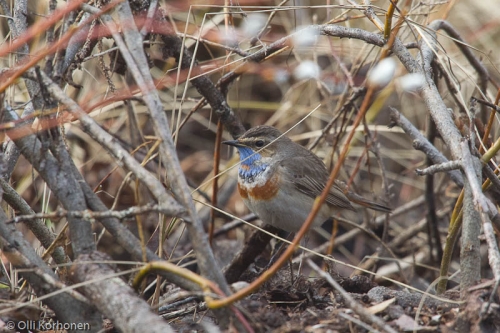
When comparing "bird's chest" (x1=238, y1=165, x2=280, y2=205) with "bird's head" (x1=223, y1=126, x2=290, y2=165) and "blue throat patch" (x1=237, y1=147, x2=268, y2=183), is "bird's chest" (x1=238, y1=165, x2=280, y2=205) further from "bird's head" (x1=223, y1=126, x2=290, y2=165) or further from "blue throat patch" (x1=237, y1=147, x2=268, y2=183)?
"bird's head" (x1=223, y1=126, x2=290, y2=165)

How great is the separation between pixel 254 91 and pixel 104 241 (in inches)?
124

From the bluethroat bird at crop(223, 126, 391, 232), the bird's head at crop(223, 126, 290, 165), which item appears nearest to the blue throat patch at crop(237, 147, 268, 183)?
the bluethroat bird at crop(223, 126, 391, 232)

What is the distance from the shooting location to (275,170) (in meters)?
5.31

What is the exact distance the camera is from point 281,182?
5.26 meters

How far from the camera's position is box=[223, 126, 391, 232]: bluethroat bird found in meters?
5.07

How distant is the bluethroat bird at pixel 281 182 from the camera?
16.6 ft

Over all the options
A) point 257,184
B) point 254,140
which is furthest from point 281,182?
point 254,140

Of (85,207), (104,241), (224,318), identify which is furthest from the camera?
(104,241)

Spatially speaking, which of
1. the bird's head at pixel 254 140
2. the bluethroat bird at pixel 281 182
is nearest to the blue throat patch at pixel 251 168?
the bluethroat bird at pixel 281 182

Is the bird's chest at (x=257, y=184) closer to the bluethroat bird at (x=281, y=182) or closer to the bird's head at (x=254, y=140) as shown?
the bluethroat bird at (x=281, y=182)

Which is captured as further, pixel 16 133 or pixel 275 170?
pixel 275 170

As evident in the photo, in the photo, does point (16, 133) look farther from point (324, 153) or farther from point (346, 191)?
point (324, 153)

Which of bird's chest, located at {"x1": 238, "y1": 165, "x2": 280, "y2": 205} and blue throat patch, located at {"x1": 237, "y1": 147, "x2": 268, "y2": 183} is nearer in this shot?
bird's chest, located at {"x1": 238, "y1": 165, "x2": 280, "y2": 205}

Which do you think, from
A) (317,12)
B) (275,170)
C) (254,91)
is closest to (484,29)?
(317,12)
